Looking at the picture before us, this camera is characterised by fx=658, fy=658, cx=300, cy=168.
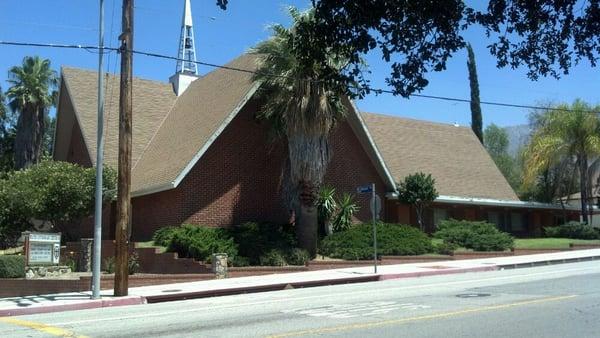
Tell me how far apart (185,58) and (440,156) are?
50.1ft

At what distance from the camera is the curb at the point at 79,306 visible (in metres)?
15.0

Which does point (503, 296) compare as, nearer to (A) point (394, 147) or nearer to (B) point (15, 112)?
Answer: (A) point (394, 147)

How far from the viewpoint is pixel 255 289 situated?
18172mm

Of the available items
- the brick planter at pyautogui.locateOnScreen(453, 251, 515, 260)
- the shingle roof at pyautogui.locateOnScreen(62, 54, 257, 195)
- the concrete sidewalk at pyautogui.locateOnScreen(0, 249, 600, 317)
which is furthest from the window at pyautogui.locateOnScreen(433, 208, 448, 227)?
the shingle roof at pyautogui.locateOnScreen(62, 54, 257, 195)

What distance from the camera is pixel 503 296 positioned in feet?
46.4

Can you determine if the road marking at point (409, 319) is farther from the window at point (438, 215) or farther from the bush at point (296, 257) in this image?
the window at point (438, 215)

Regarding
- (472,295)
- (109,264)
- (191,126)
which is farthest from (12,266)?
(472,295)

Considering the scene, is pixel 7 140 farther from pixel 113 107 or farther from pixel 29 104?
pixel 113 107

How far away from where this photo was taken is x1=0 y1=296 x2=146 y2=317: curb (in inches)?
589

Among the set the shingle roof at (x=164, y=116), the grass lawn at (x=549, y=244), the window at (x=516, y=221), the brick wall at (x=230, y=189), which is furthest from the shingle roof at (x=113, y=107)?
the window at (x=516, y=221)

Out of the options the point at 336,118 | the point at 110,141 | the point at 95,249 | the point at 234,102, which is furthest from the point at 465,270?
the point at 110,141

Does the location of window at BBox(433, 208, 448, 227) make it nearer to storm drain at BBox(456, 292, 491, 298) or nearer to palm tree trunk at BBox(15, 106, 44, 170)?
storm drain at BBox(456, 292, 491, 298)

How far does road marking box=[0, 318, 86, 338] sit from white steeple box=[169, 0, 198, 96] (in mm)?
22956

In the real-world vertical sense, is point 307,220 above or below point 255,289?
above
